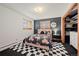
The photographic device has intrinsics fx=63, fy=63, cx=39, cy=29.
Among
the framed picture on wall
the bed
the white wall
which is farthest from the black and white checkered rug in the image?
the framed picture on wall

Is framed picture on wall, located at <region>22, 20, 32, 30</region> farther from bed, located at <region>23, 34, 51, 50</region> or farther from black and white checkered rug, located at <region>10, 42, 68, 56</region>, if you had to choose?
black and white checkered rug, located at <region>10, 42, 68, 56</region>

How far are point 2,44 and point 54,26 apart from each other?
2000 millimetres

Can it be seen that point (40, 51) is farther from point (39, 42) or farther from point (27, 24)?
point (27, 24)

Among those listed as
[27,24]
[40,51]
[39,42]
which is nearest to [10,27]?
[27,24]

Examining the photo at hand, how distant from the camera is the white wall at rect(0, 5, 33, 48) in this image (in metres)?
2.02

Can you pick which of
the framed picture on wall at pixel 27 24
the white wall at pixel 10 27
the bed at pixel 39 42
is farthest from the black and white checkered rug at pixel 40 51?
the framed picture on wall at pixel 27 24

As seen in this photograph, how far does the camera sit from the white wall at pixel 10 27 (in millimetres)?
2016

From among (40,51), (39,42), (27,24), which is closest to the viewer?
(40,51)

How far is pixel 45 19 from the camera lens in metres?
2.46

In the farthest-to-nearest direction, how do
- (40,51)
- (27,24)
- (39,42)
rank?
(27,24)
(39,42)
(40,51)

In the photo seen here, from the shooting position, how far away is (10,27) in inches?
89.4

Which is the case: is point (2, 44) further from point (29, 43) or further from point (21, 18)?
point (21, 18)

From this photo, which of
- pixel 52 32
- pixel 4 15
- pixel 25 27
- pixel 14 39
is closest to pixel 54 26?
pixel 52 32

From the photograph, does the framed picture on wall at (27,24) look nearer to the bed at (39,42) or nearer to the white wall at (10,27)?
the white wall at (10,27)
